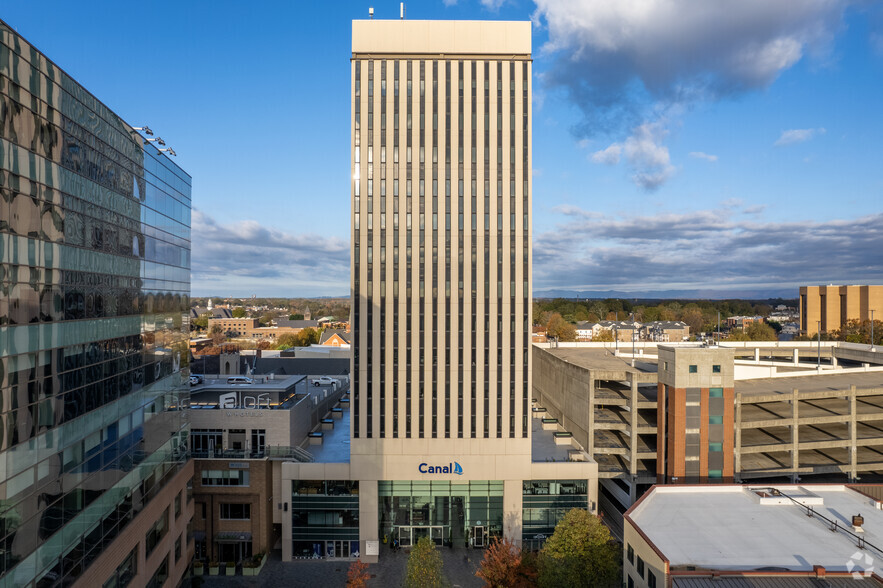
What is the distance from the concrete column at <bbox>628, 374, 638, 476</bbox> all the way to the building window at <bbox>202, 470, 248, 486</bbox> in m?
38.5

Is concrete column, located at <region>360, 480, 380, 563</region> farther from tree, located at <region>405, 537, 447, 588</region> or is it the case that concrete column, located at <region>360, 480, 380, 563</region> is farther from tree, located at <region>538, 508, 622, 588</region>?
tree, located at <region>538, 508, 622, 588</region>

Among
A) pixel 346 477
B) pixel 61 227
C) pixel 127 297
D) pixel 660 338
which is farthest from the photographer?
pixel 660 338

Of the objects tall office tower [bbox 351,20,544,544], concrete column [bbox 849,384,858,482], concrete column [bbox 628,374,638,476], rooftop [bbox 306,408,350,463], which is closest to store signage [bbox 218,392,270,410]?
rooftop [bbox 306,408,350,463]

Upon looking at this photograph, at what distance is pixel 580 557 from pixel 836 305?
549ft

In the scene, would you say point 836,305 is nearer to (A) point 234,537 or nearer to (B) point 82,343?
(A) point 234,537

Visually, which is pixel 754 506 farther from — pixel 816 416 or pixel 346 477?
pixel 346 477

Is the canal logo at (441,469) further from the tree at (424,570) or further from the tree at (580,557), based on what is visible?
the tree at (580,557)

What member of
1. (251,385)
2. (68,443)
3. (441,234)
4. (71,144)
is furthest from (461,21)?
(68,443)

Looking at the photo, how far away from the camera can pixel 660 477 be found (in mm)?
50125

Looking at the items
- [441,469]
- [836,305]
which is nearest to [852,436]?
[441,469]

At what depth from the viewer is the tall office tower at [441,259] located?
48375 millimetres

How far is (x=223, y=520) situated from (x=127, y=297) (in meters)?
25.0

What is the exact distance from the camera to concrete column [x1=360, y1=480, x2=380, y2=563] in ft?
158

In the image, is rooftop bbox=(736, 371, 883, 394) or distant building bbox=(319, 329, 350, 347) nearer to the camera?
rooftop bbox=(736, 371, 883, 394)
